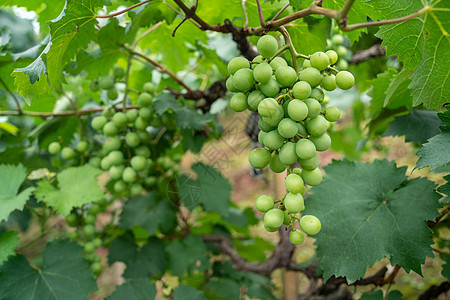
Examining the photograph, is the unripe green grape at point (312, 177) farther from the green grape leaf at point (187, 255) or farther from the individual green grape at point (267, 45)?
the green grape leaf at point (187, 255)

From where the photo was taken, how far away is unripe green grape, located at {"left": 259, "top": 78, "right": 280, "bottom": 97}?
0.61 meters

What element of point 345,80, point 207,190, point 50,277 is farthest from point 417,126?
point 50,277

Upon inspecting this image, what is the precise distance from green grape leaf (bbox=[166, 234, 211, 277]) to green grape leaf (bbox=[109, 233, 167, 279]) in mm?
45

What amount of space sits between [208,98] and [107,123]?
0.40 metres

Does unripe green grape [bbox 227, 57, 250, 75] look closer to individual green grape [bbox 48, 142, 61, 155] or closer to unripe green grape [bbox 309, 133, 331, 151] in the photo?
unripe green grape [bbox 309, 133, 331, 151]

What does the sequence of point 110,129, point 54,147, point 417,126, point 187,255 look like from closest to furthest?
Result: 1. point 417,126
2. point 110,129
3. point 54,147
4. point 187,255

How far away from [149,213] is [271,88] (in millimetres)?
972

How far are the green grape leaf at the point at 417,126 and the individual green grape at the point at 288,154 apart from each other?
60 cm

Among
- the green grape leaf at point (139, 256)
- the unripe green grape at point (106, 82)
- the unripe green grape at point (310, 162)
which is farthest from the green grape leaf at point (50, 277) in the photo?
the unripe green grape at point (310, 162)

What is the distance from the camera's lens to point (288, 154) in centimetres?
60

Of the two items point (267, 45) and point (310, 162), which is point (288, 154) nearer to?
point (310, 162)

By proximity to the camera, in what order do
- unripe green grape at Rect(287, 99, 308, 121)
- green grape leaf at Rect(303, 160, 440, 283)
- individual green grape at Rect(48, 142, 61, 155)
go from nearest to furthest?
unripe green grape at Rect(287, 99, 308, 121), green grape leaf at Rect(303, 160, 440, 283), individual green grape at Rect(48, 142, 61, 155)

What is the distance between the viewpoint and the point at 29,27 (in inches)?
59.7

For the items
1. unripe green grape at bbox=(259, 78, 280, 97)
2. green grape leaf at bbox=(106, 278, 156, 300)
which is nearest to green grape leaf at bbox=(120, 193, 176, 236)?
green grape leaf at bbox=(106, 278, 156, 300)
